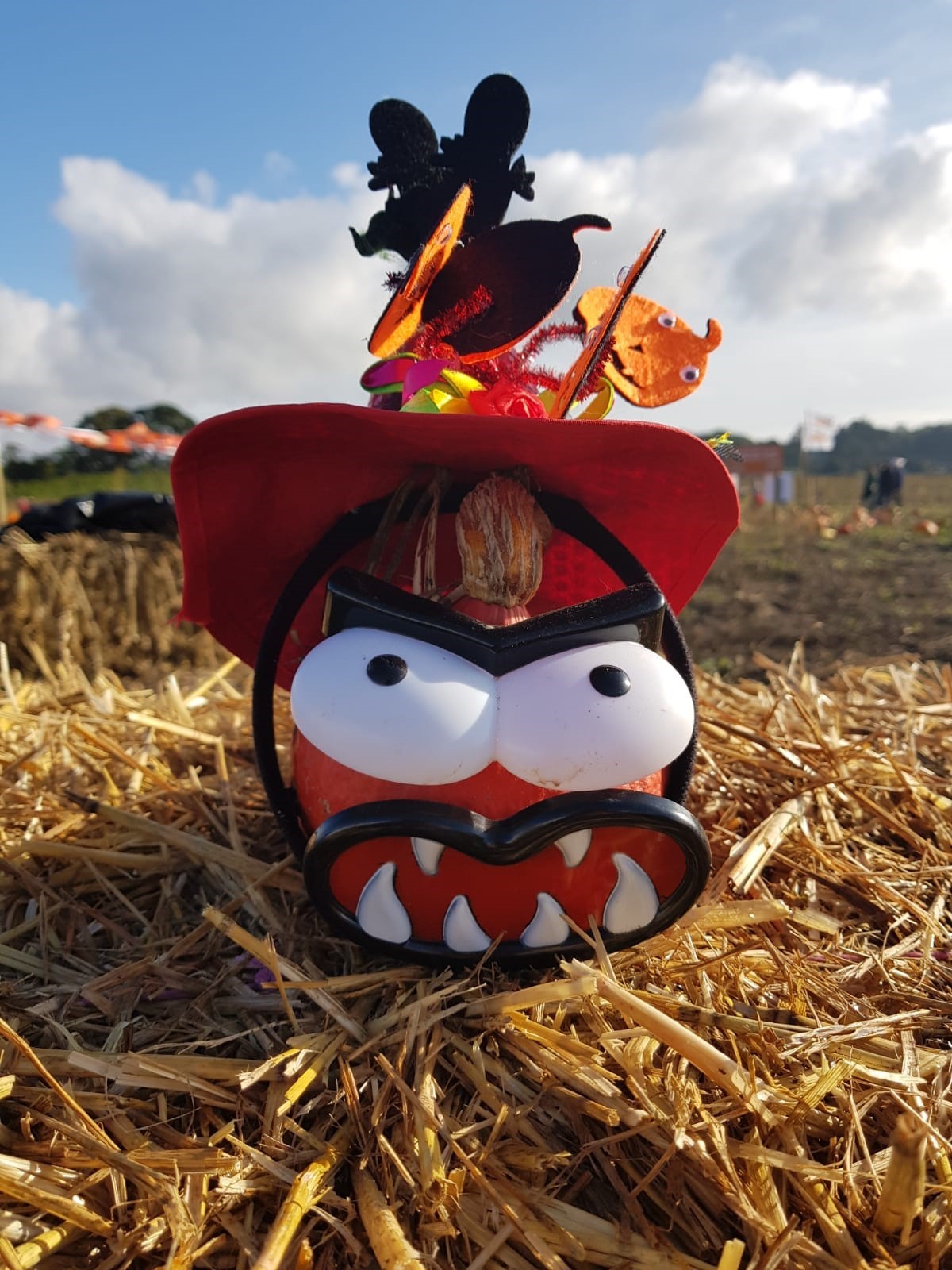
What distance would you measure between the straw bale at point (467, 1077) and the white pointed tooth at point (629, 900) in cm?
8

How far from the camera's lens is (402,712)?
112 cm

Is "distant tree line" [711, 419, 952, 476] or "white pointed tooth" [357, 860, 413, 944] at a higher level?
"distant tree line" [711, 419, 952, 476]

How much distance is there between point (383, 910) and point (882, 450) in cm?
4949

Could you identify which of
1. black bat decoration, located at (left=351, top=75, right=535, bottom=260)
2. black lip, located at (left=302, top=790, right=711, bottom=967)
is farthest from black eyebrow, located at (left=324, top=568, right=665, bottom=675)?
black bat decoration, located at (left=351, top=75, right=535, bottom=260)

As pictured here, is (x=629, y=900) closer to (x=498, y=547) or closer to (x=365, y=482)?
(x=498, y=547)

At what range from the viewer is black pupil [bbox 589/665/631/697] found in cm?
115

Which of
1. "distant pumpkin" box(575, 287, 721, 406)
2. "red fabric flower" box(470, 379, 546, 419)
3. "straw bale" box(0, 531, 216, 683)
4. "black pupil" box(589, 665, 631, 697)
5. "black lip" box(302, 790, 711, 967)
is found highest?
"distant pumpkin" box(575, 287, 721, 406)

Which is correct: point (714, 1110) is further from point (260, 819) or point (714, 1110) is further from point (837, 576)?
point (837, 576)

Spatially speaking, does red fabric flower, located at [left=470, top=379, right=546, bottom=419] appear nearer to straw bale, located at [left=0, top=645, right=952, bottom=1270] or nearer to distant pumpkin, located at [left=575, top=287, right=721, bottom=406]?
distant pumpkin, located at [left=575, top=287, right=721, bottom=406]

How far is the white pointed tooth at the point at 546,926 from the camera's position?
4.12ft

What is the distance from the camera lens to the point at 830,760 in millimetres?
1901

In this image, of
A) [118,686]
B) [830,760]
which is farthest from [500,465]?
[118,686]

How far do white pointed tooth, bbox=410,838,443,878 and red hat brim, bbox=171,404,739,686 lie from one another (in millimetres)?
451

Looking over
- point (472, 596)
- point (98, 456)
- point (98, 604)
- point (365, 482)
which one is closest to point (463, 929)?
→ point (472, 596)
